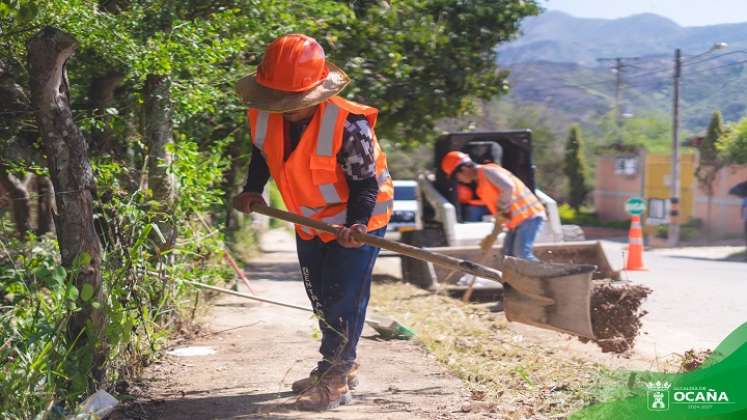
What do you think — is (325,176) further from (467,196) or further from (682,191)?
(682,191)

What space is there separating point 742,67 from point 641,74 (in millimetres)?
1291

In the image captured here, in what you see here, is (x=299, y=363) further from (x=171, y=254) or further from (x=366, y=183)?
(x=366, y=183)

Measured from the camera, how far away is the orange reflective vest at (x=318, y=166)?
12.9 feet

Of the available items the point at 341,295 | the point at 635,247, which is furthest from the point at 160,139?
the point at 635,247

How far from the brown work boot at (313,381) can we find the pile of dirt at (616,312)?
2.20 m

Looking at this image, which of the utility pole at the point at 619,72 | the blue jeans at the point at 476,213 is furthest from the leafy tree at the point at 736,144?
the blue jeans at the point at 476,213

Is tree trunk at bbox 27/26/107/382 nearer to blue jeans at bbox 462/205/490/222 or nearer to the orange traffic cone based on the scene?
blue jeans at bbox 462/205/490/222

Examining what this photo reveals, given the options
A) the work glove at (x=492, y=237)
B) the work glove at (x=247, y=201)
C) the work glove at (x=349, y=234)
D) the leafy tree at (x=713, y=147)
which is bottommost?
the work glove at (x=492, y=237)

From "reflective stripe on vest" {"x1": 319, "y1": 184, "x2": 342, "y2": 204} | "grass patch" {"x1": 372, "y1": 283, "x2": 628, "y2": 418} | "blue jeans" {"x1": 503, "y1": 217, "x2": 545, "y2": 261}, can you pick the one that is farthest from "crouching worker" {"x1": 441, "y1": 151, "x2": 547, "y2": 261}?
"reflective stripe on vest" {"x1": 319, "y1": 184, "x2": 342, "y2": 204}

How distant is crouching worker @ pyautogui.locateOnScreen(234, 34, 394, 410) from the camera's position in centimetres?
393

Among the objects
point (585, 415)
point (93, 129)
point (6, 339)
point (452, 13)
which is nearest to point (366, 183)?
point (585, 415)

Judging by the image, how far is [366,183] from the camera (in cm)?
397

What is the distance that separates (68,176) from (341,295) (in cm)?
133

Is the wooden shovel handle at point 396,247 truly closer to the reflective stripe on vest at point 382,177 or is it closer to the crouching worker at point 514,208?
the reflective stripe on vest at point 382,177
